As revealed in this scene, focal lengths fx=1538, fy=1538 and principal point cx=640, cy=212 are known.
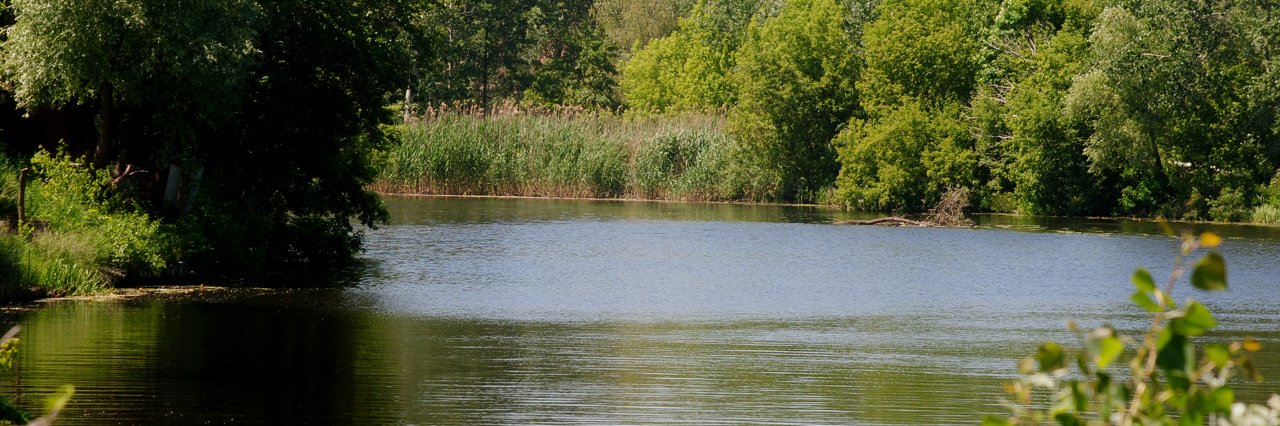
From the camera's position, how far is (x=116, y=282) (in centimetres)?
2130

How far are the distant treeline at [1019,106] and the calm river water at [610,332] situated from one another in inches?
415

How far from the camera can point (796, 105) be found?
54844 millimetres

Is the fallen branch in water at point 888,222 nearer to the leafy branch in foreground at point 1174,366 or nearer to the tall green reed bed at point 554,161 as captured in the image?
the tall green reed bed at point 554,161

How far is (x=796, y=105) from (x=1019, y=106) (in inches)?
352

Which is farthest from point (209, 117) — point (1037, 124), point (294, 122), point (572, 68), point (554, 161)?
point (572, 68)

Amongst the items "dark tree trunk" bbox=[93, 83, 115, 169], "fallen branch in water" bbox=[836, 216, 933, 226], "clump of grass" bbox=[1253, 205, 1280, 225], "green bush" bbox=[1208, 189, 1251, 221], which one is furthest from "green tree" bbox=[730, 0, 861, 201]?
"dark tree trunk" bbox=[93, 83, 115, 169]

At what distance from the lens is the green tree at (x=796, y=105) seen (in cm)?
5397

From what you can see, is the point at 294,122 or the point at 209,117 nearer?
the point at 209,117

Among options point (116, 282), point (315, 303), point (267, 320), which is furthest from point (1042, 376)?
point (116, 282)

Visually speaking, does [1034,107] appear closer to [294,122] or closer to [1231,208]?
[1231,208]

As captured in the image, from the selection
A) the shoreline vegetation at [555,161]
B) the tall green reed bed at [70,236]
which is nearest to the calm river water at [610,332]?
the tall green reed bed at [70,236]

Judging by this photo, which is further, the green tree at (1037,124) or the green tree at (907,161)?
the green tree at (907,161)

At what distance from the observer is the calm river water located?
1308 centimetres

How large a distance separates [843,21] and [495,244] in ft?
102
